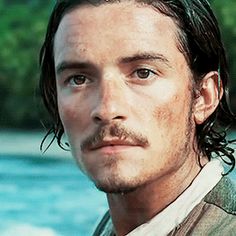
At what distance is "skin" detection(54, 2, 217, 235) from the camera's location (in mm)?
929

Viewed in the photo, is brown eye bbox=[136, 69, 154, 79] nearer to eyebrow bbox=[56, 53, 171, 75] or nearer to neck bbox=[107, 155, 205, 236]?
eyebrow bbox=[56, 53, 171, 75]

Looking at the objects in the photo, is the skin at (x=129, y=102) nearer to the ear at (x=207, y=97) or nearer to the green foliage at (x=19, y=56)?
the ear at (x=207, y=97)

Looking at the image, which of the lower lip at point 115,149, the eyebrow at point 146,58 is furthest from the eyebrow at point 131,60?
the lower lip at point 115,149

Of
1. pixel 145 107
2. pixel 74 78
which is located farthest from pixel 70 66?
pixel 145 107

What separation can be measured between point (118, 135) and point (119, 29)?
13 centimetres

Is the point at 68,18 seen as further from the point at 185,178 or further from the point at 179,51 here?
the point at 185,178

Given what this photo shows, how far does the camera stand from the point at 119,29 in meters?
0.94

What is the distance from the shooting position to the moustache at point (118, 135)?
923 mm

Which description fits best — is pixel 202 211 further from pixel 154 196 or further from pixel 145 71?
pixel 145 71

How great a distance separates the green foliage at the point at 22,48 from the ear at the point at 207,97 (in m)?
0.60

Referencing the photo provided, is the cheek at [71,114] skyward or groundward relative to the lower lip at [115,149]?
groundward

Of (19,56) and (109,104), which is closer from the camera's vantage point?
(109,104)

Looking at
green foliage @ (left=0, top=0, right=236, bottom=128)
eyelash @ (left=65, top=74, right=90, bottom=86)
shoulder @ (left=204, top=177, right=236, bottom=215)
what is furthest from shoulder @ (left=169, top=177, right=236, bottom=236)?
green foliage @ (left=0, top=0, right=236, bottom=128)

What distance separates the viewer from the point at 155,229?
97 centimetres
